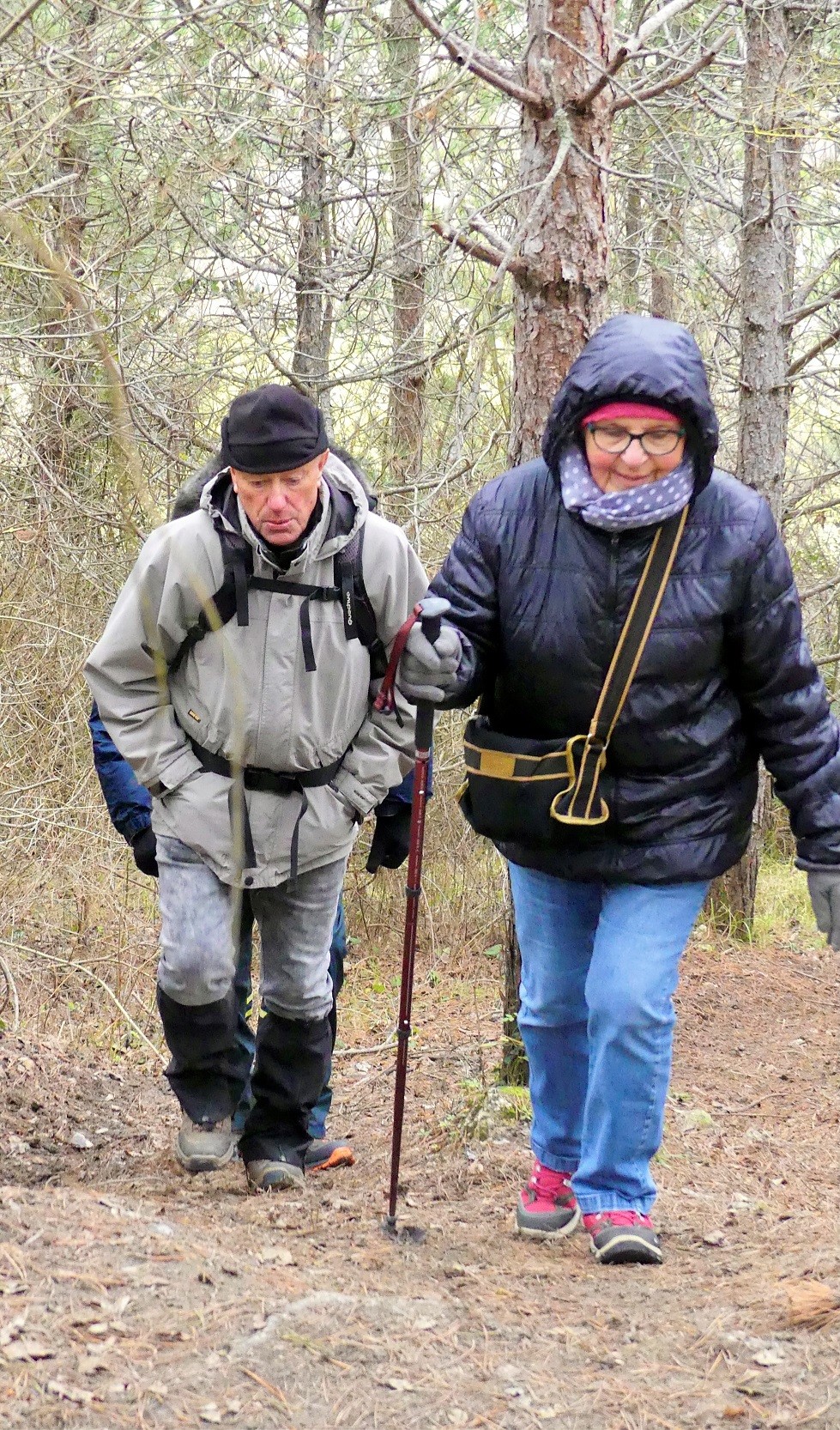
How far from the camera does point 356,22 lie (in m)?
8.03

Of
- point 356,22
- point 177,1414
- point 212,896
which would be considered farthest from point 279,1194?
point 356,22

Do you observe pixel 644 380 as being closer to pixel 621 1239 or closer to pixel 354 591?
pixel 354 591

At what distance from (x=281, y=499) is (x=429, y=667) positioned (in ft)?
2.12

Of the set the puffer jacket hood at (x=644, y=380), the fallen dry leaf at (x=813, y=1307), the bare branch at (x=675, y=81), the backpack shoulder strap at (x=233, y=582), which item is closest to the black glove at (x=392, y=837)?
the backpack shoulder strap at (x=233, y=582)

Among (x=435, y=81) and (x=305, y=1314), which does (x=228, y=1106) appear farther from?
(x=435, y=81)

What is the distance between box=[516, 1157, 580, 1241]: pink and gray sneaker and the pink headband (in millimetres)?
2091

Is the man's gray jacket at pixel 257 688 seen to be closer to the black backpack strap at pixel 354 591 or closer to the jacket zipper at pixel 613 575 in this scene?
the black backpack strap at pixel 354 591

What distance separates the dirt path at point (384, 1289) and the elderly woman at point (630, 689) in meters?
0.42

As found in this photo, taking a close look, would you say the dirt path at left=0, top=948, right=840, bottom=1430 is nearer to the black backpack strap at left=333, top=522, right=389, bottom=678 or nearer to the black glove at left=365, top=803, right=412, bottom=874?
the black glove at left=365, top=803, right=412, bottom=874

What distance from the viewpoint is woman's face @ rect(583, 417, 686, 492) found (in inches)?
134

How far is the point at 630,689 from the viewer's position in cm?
347

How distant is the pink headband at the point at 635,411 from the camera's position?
→ 3.38 metres

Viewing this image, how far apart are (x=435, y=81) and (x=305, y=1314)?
16.5 ft

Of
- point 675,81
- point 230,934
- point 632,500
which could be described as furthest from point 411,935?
point 675,81
